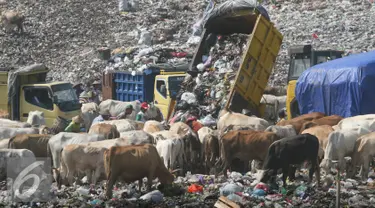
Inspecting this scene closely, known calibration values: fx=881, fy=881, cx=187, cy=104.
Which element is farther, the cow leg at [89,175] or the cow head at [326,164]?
the cow leg at [89,175]

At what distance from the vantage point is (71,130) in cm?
1794

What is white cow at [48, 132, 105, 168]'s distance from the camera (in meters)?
15.5

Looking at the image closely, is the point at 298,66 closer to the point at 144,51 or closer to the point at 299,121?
the point at 299,121

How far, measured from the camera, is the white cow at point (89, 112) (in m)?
21.3

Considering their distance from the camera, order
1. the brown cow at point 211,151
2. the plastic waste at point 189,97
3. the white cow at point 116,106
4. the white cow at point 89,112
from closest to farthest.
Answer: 1. the brown cow at point 211,151
2. the plastic waste at point 189,97
3. the white cow at point 89,112
4. the white cow at point 116,106

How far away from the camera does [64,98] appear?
835 inches

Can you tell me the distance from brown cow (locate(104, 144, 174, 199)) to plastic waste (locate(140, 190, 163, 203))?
1.42 ft

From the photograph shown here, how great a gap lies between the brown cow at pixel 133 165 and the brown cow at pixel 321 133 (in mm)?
2847

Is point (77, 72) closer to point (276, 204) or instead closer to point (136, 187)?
point (136, 187)

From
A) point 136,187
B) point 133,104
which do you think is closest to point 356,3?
point 133,104

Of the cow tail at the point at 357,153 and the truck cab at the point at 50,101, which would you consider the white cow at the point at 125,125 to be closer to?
the truck cab at the point at 50,101

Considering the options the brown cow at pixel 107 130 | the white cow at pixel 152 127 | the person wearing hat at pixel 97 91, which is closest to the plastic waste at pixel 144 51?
the person wearing hat at pixel 97 91

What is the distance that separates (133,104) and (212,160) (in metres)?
7.14

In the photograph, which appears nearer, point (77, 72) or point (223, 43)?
point (223, 43)
